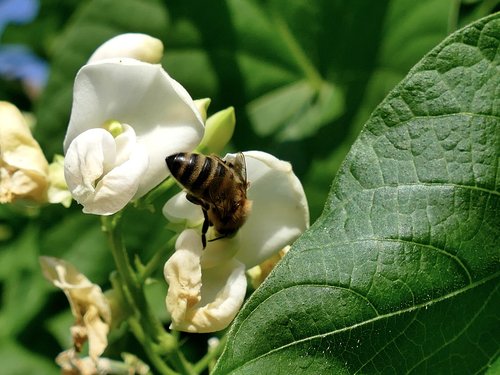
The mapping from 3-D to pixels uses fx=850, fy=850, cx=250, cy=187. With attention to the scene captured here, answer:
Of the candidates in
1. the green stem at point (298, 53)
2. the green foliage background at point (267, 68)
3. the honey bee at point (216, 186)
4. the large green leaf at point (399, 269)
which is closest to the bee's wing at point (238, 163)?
the honey bee at point (216, 186)

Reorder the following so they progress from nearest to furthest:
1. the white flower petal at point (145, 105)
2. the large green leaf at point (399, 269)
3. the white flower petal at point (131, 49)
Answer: the large green leaf at point (399, 269), the white flower petal at point (145, 105), the white flower petal at point (131, 49)

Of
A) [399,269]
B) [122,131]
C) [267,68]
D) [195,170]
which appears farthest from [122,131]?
[267,68]

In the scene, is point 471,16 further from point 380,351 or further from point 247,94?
point 380,351

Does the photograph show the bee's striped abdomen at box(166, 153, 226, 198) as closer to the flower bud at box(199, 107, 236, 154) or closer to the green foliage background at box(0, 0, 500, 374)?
the flower bud at box(199, 107, 236, 154)

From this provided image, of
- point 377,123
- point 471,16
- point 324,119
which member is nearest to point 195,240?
point 377,123

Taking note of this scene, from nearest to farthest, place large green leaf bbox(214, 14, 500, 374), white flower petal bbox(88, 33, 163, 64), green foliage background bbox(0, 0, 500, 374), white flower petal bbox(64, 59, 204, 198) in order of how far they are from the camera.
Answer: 1. large green leaf bbox(214, 14, 500, 374)
2. white flower petal bbox(64, 59, 204, 198)
3. white flower petal bbox(88, 33, 163, 64)
4. green foliage background bbox(0, 0, 500, 374)

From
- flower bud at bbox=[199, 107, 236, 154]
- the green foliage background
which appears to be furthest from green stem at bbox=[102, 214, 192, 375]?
the green foliage background

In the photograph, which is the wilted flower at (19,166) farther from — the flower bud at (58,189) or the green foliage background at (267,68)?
the green foliage background at (267,68)
